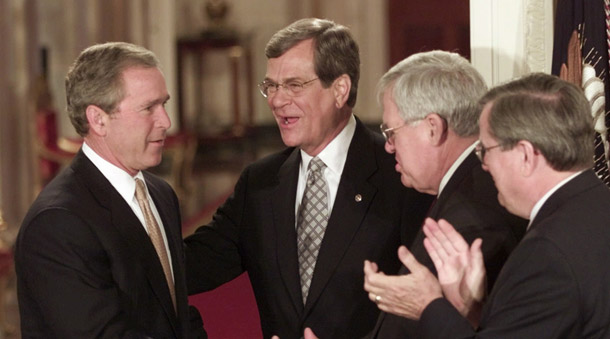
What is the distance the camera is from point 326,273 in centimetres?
297

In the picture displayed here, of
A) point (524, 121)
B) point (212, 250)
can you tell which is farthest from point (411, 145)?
point (212, 250)

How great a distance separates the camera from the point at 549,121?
2.17 meters

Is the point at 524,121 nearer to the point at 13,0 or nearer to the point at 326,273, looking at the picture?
the point at 326,273

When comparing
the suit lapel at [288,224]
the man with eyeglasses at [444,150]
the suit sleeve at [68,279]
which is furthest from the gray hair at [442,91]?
the suit sleeve at [68,279]

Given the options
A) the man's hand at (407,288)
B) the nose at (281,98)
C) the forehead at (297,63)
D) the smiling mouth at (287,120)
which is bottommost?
Answer: the man's hand at (407,288)

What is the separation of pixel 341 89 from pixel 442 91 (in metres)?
0.62

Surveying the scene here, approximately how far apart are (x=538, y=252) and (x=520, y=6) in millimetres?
1570

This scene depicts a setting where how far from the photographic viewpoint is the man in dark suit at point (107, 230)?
2500 mm

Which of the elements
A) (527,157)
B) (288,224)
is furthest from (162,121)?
(527,157)

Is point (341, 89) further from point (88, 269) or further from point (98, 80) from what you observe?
point (88, 269)

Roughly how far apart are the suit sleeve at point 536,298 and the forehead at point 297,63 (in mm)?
1176

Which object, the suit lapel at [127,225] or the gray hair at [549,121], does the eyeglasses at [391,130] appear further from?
the suit lapel at [127,225]

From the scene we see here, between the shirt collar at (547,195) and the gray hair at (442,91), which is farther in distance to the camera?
the gray hair at (442,91)

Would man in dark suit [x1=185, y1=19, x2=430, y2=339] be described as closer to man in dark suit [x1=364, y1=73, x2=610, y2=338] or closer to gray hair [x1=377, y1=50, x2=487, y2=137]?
gray hair [x1=377, y1=50, x2=487, y2=137]
